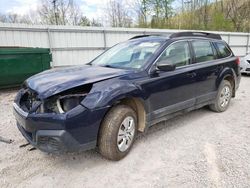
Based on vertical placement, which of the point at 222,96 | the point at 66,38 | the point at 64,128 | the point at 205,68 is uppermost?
the point at 66,38

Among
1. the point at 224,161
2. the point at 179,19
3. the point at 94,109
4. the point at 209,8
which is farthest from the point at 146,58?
the point at 209,8

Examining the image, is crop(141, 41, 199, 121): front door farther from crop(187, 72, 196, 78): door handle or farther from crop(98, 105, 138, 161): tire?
crop(98, 105, 138, 161): tire

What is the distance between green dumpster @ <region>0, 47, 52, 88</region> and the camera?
646 centimetres

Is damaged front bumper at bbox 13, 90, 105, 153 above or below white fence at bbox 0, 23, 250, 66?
below

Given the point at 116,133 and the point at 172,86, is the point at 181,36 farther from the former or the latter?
the point at 116,133

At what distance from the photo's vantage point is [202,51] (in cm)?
434

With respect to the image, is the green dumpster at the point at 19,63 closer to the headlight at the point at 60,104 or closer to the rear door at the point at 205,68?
the headlight at the point at 60,104

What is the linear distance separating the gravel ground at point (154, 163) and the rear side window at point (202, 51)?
1.28 metres

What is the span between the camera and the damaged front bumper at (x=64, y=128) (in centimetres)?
249

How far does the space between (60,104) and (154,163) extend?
139cm

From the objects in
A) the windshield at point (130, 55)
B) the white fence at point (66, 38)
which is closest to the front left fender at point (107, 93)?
the windshield at point (130, 55)

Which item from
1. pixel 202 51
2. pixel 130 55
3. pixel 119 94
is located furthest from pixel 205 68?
pixel 119 94

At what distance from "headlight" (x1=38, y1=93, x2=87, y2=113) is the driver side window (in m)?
1.45

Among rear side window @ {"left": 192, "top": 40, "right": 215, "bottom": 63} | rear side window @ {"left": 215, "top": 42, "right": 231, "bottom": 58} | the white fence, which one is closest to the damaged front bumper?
rear side window @ {"left": 192, "top": 40, "right": 215, "bottom": 63}
